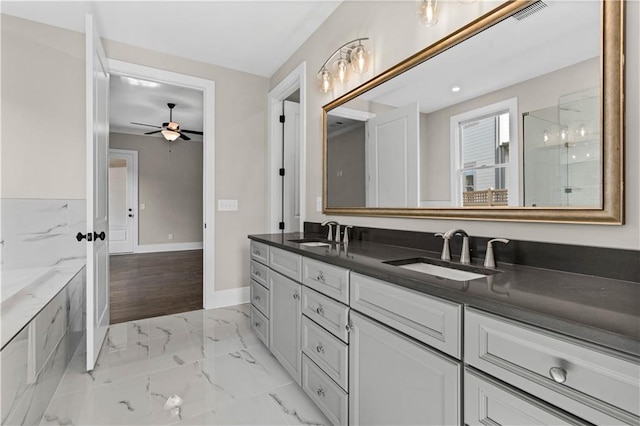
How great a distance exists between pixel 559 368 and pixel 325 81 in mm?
2289

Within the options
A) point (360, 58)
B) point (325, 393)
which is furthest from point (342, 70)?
point (325, 393)

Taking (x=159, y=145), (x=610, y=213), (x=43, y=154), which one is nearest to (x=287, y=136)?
(x=43, y=154)

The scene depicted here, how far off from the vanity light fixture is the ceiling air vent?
96 centimetres

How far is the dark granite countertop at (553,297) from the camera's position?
2.01 ft

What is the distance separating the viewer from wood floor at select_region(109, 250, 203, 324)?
3.22 meters

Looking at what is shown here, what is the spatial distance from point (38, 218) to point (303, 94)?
2.46 metres

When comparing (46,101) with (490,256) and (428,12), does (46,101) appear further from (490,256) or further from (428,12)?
(490,256)

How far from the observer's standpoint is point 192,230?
24.1ft

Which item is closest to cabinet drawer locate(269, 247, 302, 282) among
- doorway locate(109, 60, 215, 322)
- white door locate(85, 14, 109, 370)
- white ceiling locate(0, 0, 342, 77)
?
white door locate(85, 14, 109, 370)

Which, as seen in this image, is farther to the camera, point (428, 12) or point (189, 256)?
point (189, 256)

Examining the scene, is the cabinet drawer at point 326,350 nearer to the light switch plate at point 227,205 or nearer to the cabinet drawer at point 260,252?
the cabinet drawer at point 260,252

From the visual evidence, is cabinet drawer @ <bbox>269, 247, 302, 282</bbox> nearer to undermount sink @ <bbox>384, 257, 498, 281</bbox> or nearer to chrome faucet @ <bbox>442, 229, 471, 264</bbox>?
undermount sink @ <bbox>384, 257, 498, 281</bbox>

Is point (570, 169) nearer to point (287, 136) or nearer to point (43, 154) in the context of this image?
point (287, 136)

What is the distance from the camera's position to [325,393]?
4.96 ft
